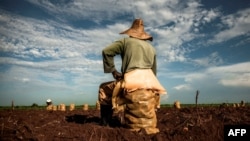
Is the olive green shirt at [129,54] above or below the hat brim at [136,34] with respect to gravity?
below

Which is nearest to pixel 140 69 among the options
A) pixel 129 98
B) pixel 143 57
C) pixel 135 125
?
pixel 143 57

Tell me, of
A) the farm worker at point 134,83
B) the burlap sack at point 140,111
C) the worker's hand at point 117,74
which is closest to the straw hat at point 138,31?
the farm worker at point 134,83

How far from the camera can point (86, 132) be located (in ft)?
17.4

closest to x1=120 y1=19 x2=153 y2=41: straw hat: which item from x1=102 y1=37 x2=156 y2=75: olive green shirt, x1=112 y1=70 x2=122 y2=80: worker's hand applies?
x1=102 y1=37 x2=156 y2=75: olive green shirt

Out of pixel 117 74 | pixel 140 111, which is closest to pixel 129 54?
pixel 117 74

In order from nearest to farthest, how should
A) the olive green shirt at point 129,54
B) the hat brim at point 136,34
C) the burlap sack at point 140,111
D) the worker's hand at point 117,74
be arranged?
the burlap sack at point 140,111
the olive green shirt at point 129,54
the worker's hand at point 117,74
the hat brim at point 136,34

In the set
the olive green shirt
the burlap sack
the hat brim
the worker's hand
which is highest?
the hat brim

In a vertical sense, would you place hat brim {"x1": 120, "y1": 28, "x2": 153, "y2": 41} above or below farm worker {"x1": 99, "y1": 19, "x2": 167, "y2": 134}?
above

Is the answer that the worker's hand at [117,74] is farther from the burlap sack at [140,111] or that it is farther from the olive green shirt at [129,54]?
the burlap sack at [140,111]

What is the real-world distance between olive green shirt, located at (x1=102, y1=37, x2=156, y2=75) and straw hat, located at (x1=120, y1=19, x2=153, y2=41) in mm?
171

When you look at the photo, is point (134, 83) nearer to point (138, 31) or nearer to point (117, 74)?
point (117, 74)

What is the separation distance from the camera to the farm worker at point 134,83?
5.25 meters

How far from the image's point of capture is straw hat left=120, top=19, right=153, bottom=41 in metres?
5.91

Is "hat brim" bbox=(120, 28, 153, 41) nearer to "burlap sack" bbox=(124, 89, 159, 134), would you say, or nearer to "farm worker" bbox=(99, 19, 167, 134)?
"farm worker" bbox=(99, 19, 167, 134)
